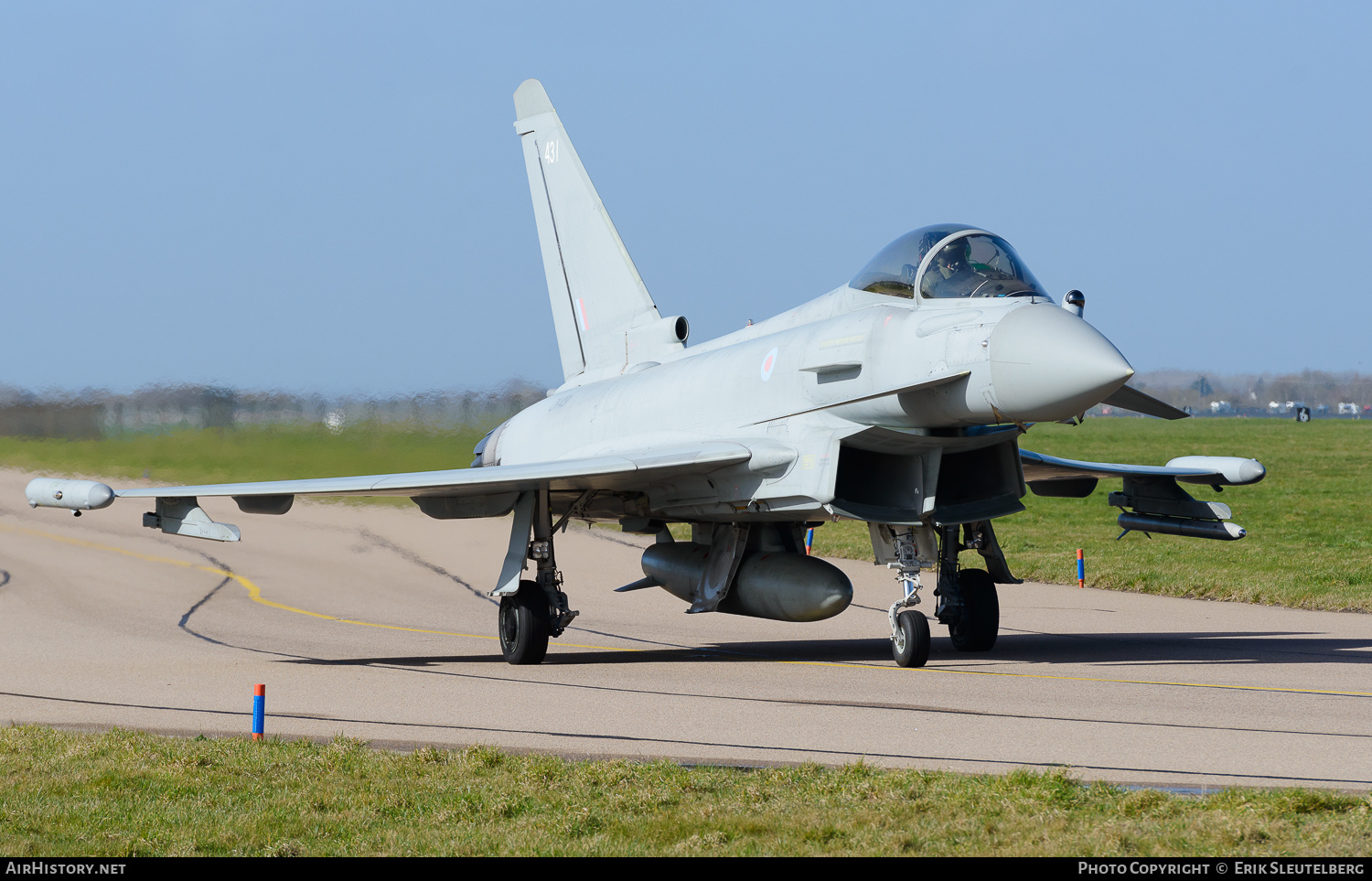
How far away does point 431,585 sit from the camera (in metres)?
22.1

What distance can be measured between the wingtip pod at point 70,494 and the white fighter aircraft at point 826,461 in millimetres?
20

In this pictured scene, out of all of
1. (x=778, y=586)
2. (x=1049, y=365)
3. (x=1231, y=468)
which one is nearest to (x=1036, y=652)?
(x=778, y=586)

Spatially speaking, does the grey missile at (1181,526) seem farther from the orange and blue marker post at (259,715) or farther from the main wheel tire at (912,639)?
the orange and blue marker post at (259,715)

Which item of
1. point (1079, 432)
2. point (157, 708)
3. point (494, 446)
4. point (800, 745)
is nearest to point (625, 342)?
point (494, 446)

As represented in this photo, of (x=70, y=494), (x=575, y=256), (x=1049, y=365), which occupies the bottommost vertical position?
(x=70, y=494)

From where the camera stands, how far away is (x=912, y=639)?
11703mm

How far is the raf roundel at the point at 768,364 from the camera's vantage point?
1284 cm

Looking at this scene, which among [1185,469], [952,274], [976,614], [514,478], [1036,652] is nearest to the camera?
[952,274]

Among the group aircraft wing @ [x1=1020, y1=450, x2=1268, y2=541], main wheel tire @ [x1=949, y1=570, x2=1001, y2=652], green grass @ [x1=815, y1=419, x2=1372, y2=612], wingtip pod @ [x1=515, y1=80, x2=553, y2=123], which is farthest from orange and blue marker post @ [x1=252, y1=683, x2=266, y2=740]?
green grass @ [x1=815, y1=419, x2=1372, y2=612]

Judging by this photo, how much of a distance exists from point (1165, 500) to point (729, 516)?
17.1 ft

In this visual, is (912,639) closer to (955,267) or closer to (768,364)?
(768,364)

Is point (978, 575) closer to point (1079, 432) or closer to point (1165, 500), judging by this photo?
point (1165, 500)

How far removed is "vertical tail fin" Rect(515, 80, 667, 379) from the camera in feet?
56.3

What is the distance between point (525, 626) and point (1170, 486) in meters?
7.41
